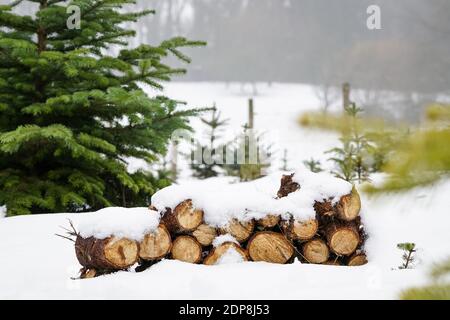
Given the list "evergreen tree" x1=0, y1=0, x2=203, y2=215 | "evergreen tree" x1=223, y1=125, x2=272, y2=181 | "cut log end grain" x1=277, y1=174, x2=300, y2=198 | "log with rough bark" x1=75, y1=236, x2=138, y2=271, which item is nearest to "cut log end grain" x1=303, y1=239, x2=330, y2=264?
"cut log end grain" x1=277, y1=174, x2=300, y2=198

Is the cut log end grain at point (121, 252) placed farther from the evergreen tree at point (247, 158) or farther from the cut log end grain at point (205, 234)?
the evergreen tree at point (247, 158)

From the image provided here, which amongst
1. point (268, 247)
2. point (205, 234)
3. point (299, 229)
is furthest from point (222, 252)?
point (299, 229)

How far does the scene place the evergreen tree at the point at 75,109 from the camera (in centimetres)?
504

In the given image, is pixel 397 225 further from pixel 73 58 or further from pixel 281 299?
pixel 73 58

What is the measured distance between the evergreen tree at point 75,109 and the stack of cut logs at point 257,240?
2005mm

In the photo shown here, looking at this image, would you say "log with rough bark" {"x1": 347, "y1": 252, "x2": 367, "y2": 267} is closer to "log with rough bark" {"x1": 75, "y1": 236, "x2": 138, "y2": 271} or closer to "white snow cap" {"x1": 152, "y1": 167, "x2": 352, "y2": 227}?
"white snow cap" {"x1": 152, "y1": 167, "x2": 352, "y2": 227}

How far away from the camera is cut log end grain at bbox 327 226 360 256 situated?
134 inches

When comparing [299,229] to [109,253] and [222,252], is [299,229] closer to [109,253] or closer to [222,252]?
[222,252]

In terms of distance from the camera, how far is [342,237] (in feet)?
11.2

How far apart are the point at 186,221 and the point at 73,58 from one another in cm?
277

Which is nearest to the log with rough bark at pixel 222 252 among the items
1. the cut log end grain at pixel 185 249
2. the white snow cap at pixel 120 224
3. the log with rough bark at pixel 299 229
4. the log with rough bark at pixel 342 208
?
the cut log end grain at pixel 185 249

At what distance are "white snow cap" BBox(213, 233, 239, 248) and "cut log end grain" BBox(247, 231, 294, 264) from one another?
0.13 metres

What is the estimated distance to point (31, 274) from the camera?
3094 millimetres
